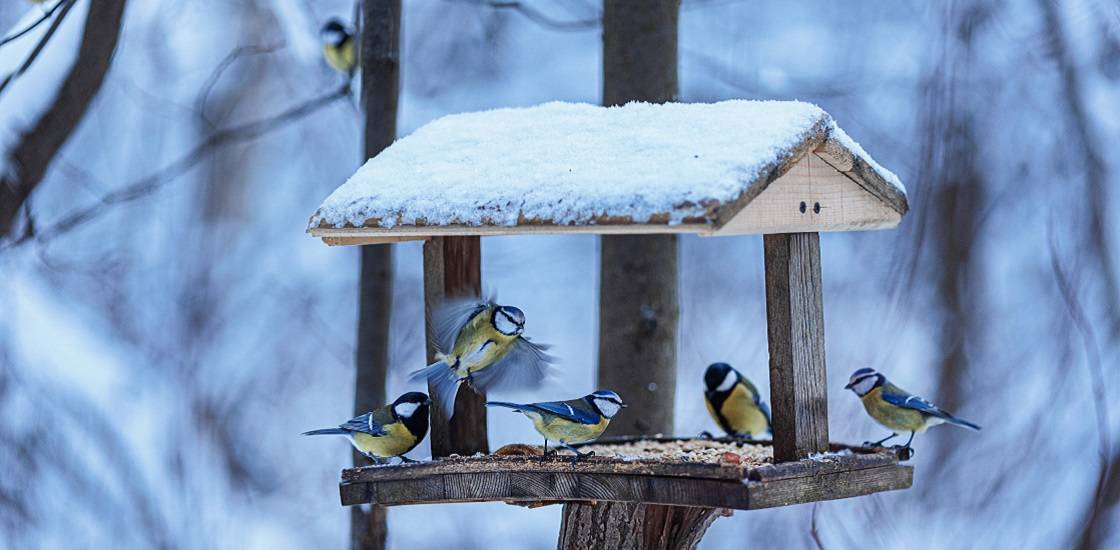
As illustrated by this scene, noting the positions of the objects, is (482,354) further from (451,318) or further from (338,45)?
(338,45)

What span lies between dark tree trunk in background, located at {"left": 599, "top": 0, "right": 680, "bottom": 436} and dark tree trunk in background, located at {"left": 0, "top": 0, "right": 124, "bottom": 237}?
146 cm

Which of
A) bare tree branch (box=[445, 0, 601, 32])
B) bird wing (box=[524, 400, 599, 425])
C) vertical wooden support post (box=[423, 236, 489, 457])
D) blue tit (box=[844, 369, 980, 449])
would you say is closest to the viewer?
bird wing (box=[524, 400, 599, 425])

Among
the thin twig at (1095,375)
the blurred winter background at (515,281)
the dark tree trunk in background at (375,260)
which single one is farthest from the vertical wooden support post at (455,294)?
the thin twig at (1095,375)

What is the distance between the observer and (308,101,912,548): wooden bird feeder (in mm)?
2254

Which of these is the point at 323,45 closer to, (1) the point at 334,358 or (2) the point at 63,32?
(2) the point at 63,32

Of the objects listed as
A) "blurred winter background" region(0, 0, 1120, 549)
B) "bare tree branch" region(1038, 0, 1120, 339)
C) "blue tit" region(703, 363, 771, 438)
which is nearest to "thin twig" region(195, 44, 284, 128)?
"blurred winter background" region(0, 0, 1120, 549)

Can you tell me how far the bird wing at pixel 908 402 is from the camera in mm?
2954

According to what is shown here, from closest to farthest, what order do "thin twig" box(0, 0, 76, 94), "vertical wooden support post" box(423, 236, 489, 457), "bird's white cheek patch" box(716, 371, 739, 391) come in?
→ 1. "thin twig" box(0, 0, 76, 94)
2. "vertical wooden support post" box(423, 236, 489, 457)
3. "bird's white cheek patch" box(716, 371, 739, 391)

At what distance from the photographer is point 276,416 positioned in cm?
618

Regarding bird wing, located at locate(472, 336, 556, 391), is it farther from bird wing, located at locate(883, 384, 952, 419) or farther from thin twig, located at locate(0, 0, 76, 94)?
thin twig, located at locate(0, 0, 76, 94)

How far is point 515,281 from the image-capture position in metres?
6.96

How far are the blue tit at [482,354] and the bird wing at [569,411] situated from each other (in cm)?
18

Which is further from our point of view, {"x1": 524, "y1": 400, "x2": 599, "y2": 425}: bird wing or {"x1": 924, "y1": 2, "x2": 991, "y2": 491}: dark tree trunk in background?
{"x1": 924, "y1": 2, "x2": 991, "y2": 491}: dark tree trunk in background

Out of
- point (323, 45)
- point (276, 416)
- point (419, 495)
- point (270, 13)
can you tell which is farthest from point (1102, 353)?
point (270, 13)
